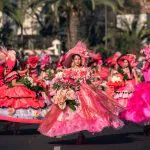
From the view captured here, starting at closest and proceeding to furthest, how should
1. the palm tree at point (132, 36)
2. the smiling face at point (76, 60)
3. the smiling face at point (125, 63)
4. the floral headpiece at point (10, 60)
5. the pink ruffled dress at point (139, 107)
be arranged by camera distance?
the smiling face at point (76, 60) → the pink ruffled dress at point (139, 107) → the floral headpiece at point (10, 60) → the smiling face at point (125, 63) → the palm tree at point (132, 36)

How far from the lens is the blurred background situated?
1792 inches

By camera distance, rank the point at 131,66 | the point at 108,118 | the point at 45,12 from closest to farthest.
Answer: the point at 108,118
the point at 131,66
the point at 45,12

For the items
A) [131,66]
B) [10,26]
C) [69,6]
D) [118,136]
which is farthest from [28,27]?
[118,136]

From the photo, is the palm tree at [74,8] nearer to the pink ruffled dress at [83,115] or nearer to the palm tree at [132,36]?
the palm tree at [132,36]

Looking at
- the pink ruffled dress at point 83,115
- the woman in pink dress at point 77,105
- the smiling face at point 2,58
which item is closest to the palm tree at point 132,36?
the smiling face at point 2,58

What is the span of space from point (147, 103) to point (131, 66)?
4.37m

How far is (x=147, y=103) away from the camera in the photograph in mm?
14344

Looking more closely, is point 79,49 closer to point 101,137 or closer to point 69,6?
point 101,137

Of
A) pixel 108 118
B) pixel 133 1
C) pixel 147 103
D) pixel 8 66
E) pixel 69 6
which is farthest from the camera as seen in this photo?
pixel 133 1

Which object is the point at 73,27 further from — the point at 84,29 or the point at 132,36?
the point at 84,29

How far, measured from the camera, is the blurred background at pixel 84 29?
45506mm

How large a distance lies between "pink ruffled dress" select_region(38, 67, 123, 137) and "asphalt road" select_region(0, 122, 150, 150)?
13.6 inches

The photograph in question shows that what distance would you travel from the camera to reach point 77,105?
12.8 meters

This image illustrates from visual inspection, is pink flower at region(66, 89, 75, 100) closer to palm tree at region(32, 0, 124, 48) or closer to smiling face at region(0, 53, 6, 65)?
smiling face at region(0, 53, 6, 65)
